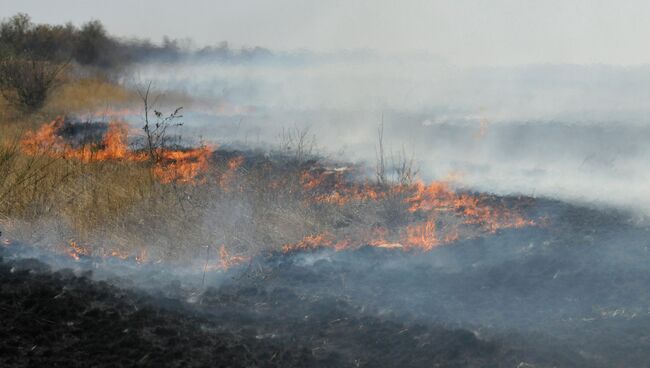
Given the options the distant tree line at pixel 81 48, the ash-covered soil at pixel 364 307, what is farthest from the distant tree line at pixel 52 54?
the ash-covered soil at pixel 364 307

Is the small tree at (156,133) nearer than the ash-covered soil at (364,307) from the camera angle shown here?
No

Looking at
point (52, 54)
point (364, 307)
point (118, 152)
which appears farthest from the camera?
point (52, 54)

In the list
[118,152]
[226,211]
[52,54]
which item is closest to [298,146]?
[226,211]

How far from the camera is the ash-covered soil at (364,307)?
571 centimetres

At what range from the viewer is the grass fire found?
19.6ft

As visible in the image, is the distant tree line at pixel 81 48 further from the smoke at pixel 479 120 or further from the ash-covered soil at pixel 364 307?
the ash-covered soil at pixel 364 307

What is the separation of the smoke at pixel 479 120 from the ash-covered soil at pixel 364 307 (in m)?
1.99

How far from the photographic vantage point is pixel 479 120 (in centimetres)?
1338

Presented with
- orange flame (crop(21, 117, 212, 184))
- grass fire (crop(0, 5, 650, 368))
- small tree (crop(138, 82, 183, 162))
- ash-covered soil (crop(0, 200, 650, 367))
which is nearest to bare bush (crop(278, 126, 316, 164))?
grass fire (crop(0, 5, 650, 368))

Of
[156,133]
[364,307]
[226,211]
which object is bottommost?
[364,307]

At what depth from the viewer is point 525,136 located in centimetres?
1202

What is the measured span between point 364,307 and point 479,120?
7.63 m

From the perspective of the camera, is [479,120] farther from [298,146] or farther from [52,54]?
[52,54]

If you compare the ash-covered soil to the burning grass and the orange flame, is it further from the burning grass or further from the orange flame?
the orange flame
